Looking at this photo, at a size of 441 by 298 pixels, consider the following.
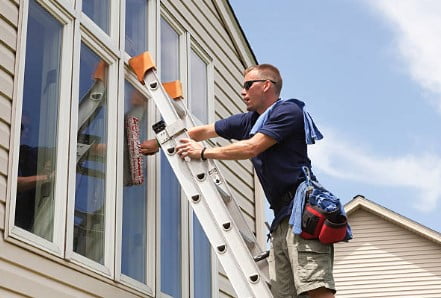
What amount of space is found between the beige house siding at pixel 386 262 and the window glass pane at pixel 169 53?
16.0 m

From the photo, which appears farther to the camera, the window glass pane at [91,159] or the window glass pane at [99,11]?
the window glass pane at [99,11]

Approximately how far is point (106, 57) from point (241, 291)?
1.79 meters

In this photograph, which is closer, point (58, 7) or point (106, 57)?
point (58, 7)

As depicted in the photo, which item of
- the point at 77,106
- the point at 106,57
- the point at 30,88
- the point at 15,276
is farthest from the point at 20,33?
the point at 15,276

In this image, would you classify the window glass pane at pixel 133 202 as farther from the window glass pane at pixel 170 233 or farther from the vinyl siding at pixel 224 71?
the vinyl siding at pixel 224 71

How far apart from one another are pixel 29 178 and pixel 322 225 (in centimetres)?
159

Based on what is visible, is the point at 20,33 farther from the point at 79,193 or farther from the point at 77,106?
the point at 79,193

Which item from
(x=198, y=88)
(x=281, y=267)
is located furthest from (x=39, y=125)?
(x=198, y=88)

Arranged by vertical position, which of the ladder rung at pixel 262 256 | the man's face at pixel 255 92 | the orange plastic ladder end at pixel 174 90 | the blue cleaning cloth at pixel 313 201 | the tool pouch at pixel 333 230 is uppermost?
the orange plastic ladder end at pixel 174 90

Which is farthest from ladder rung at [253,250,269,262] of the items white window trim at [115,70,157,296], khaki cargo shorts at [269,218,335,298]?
white window trim at [115,70,157,296]

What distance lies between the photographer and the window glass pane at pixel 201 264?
6.07m

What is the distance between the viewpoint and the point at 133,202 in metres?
5.25

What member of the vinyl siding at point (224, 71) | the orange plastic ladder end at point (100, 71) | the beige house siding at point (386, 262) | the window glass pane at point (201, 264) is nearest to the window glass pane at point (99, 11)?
the orange plastic ladder end at point (100, 71)

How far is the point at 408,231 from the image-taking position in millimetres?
21812
